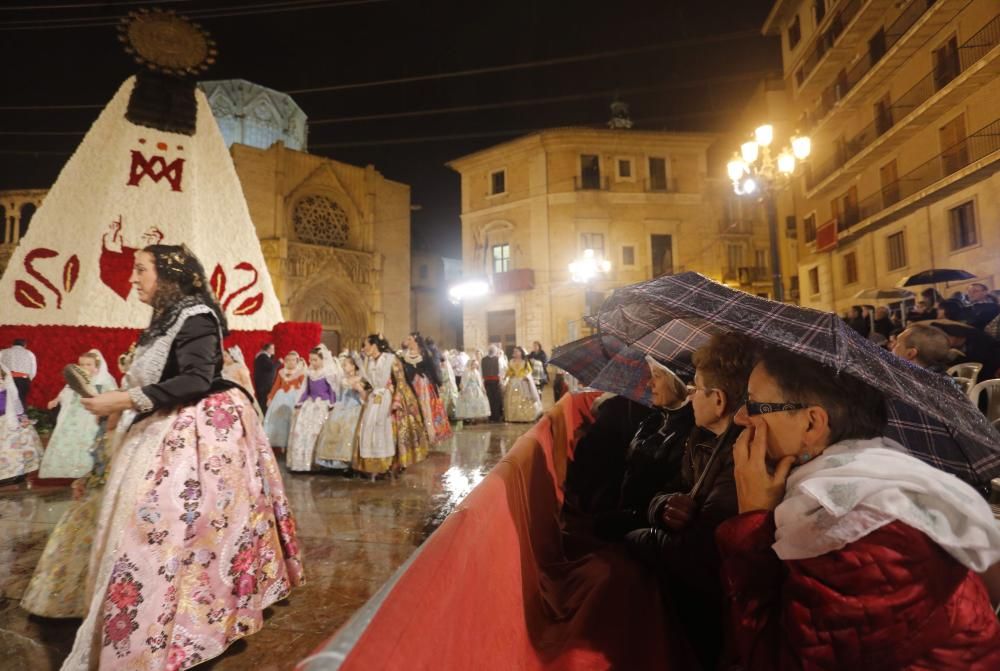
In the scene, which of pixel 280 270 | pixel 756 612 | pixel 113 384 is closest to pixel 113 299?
pixel 113 384

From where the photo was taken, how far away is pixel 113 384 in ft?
21.4

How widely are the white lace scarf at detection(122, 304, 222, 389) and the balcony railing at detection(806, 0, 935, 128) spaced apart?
22.5m

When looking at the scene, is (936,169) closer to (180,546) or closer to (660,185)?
(660,185)

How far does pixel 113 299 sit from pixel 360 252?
2109cm

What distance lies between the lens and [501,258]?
27.9 metres

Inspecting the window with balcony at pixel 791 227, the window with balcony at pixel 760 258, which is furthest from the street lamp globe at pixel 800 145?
the window with balcony at pixel 760 258

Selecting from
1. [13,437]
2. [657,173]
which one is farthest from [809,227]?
[13,437]

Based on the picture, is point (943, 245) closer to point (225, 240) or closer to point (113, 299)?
point (225, 240)

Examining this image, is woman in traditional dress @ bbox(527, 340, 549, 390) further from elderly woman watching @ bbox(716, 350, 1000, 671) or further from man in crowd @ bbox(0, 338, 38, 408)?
elderly woman watching @ bbox(716, 350, 1000, 671)

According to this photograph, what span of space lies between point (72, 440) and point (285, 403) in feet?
8.92

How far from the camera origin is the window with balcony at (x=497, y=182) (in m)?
28.3

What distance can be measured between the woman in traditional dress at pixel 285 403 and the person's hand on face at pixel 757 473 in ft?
25.6

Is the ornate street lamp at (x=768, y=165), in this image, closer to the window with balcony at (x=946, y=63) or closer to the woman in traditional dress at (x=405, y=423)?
the woman in traditional dress at (x=405, y=423)

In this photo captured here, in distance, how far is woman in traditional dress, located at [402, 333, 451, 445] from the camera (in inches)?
318
